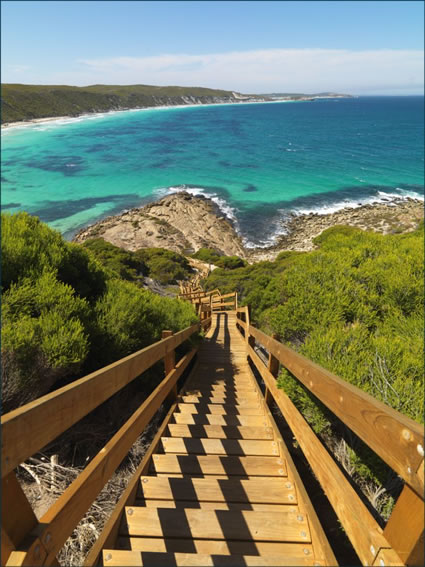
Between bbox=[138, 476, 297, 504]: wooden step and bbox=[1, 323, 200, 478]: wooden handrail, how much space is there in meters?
0.98

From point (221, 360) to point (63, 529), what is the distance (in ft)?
18.4

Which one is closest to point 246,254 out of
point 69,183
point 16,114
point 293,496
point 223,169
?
point 293,496

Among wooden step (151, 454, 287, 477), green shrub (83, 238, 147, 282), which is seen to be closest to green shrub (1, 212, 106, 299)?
wooden step (151, 454, 287, 477)

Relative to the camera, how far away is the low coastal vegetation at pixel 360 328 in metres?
3.48

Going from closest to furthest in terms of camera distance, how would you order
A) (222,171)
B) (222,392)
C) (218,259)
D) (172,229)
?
(222,392), (218,259), (172,229), (222,171)

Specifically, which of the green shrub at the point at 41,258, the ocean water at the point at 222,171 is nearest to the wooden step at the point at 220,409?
the green shrub at the point at 41,258

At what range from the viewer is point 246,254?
Answer: 2650cm

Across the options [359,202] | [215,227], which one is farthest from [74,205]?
[359,202]

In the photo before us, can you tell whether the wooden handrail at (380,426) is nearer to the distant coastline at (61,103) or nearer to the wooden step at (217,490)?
the wooden step at (217,490)

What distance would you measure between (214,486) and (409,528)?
1472 mm

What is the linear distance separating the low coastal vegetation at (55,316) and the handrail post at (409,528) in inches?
124

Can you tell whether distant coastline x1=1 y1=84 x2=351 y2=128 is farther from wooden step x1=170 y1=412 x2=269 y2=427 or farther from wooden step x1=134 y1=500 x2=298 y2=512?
wooden step x1=134 y1=500 x2=298 y2=512

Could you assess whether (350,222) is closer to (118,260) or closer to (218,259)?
(218,259)

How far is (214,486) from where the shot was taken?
2.12 m
